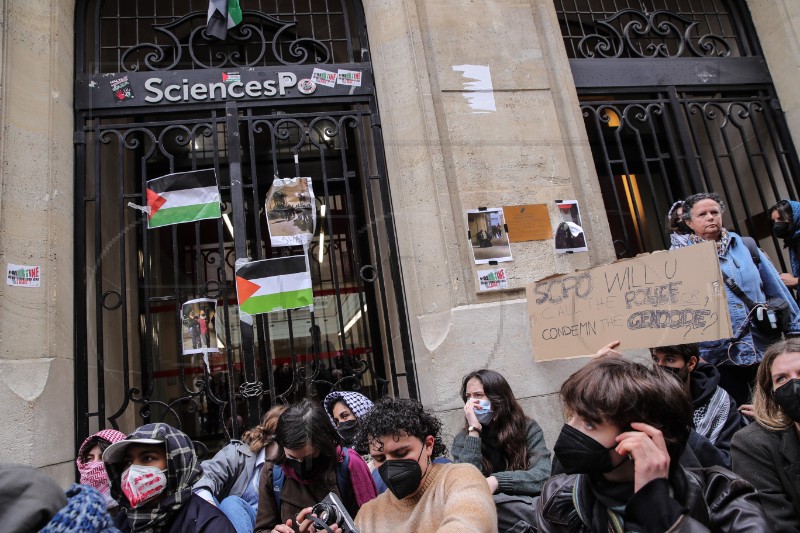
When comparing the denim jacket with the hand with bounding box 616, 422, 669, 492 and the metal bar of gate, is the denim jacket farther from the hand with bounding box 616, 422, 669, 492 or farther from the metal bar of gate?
the metal bar of gate

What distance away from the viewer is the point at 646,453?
1.70 m

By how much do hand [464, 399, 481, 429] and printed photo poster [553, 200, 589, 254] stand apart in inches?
77.8

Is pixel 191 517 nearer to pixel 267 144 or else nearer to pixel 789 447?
pixel 789 447

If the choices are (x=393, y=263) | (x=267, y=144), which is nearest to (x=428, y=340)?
(x=393, y=263)

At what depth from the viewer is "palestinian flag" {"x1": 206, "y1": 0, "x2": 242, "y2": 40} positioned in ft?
19.2

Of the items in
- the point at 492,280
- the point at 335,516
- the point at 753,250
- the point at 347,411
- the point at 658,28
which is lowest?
the point at 335,516

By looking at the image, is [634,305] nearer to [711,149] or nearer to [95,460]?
[95,460]

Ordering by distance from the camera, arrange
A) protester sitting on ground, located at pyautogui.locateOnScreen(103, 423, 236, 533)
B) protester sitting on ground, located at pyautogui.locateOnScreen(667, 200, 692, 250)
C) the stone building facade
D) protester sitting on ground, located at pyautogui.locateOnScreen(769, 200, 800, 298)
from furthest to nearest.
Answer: protester sitting on ground, located at pyautogui.locateOnScreen(769, 200, 800, 298)
the stone building facade
protester sitting on ground, located at pyautogui.locateOnScreen(667, 200, 692, 250)
protester sitting on ground, located at pyautogui.locateOnScreen(103, 423, 236, 533)

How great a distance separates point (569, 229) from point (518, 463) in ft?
7.85

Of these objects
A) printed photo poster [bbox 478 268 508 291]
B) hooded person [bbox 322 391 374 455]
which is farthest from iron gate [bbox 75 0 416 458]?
hooded person [bbox 322 391 374 455]

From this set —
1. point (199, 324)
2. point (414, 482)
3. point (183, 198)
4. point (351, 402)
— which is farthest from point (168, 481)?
point (183, 198)

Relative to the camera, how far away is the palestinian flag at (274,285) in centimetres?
505

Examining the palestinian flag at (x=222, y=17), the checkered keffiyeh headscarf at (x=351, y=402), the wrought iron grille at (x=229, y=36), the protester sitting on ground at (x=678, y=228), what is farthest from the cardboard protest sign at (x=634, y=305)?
the palestinian flag at (x=222, y=17)

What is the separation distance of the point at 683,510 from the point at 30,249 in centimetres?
493
